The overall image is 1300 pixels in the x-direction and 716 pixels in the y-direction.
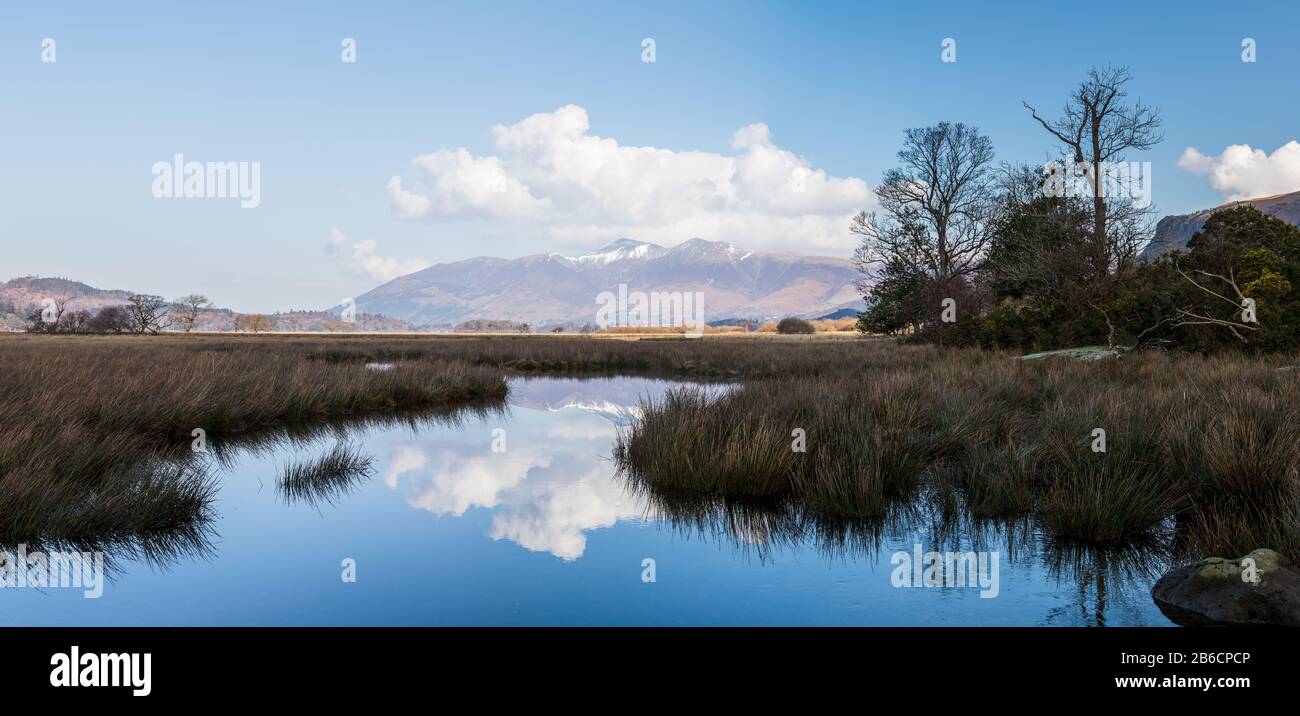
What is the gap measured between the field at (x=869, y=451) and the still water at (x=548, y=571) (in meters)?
0.47

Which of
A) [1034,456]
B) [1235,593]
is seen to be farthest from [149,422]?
[1235,593]

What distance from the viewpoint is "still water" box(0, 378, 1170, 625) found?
4.24 m

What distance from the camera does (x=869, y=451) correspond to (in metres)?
7.02

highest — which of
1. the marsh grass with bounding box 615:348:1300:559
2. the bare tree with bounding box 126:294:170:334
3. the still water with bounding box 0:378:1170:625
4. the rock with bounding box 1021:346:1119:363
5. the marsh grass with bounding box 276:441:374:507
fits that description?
the bare tree with bounding box 126:294:170:334

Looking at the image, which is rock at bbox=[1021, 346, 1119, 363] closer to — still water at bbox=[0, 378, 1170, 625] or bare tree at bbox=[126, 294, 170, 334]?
still water at bbox=[0, 378, 1170, 625]

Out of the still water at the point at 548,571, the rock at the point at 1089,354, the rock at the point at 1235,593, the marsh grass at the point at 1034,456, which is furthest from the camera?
the rock at the point at 1089,354

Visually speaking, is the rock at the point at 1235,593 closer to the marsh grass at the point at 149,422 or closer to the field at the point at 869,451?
the field at the point at 869,451

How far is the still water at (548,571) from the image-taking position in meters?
4.24

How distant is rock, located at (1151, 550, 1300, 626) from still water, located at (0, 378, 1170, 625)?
154 millimetres

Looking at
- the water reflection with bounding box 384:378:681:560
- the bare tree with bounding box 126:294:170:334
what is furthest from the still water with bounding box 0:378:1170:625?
the bare tree with bounding box 126:294:170:334

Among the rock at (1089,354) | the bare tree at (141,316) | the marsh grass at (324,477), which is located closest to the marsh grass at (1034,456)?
the marsh grass at (324,477)

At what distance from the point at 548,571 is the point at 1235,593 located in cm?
398

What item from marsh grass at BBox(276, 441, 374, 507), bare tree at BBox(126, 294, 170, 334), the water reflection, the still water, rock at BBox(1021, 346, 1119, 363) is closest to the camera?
the still water
